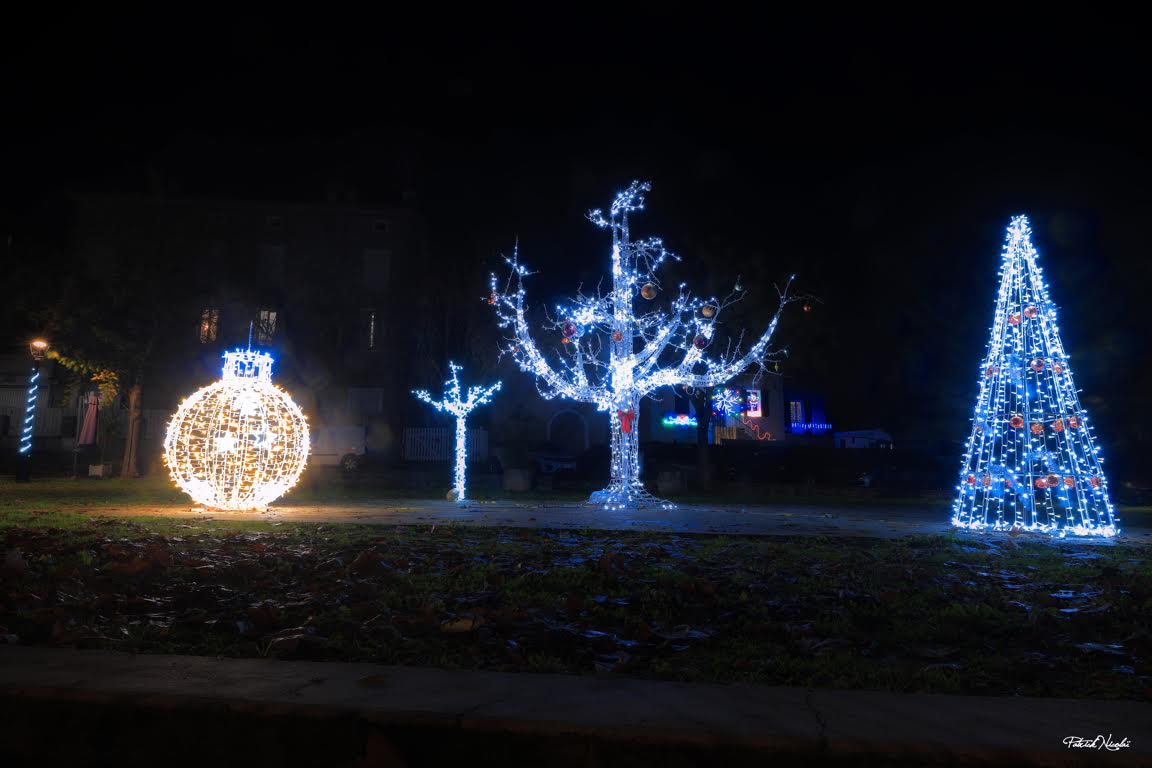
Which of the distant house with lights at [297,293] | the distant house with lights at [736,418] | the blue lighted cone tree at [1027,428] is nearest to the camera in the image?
the blue lighted cone tree at [1027,428]

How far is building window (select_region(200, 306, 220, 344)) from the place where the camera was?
29.3m

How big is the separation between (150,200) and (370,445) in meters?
13.5

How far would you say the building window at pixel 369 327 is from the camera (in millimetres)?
30470

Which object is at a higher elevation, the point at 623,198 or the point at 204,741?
the point at 623,198

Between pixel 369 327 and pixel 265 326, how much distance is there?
3822 millimetres

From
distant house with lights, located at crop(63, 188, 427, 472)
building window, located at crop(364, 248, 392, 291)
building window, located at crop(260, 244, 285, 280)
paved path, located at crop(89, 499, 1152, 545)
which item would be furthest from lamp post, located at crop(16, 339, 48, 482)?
paved path, located at crop(89, 499, 1152, 545)

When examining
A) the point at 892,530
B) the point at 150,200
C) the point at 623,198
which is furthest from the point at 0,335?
the point at 892,530

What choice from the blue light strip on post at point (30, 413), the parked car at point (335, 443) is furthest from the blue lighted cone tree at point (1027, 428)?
the blue light strip on post at point (30, 413)

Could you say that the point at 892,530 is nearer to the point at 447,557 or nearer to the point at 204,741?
the point at 447,557

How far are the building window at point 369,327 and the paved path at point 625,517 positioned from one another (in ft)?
48.9

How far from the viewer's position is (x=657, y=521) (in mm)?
12711

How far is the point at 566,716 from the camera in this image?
3.15 metres

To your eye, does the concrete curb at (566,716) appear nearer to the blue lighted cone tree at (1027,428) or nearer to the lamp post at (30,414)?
the blue lighted cone tree at (1027,428)

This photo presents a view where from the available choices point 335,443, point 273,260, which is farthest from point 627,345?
point 273,260
